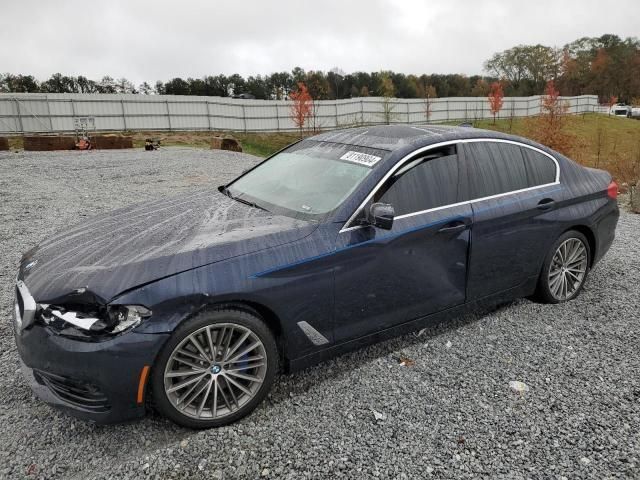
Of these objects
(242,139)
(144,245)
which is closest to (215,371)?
(144,245)

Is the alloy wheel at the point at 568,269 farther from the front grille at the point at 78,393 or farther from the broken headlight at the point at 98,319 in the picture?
the front grille at the point at 78,393

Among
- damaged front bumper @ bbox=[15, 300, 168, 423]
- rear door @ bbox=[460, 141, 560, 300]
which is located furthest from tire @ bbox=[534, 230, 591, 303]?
damaged front bumper @ bbox=[15, 300, 168, 423]

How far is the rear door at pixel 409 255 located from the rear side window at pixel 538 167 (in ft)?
2.77

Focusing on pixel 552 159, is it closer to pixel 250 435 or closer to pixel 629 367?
pixel 629 367

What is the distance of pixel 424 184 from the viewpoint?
3320 millimetres

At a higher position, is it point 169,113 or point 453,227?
point 169,113

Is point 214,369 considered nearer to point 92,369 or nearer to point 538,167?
point 92,369

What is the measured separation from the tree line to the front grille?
70680mm

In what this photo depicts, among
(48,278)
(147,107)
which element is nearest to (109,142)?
(147,107)

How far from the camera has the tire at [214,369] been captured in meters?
2.48

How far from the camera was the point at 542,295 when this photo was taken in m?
4.20

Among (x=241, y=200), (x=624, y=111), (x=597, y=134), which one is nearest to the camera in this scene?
(x=241, y=200)

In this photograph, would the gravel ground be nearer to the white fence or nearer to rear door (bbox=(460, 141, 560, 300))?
rear door (bbox=(460, 141, 560, 300))

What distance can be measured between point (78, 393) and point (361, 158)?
2289 mm
